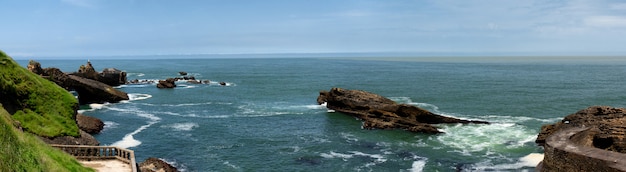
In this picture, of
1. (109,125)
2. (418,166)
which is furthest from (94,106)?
(418,166)

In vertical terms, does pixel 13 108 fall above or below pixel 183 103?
above

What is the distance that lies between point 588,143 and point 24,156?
129ft

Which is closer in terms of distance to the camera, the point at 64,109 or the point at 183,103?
the point at 64,109

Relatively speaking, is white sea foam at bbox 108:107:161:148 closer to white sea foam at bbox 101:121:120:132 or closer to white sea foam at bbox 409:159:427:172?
white sea foam at bbox 101:121:120:132

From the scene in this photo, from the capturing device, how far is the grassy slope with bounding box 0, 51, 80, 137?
4144 centimetres

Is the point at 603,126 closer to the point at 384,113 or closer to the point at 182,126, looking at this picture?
the point at 384,113

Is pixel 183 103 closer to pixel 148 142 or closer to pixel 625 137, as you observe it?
pixel 148 142

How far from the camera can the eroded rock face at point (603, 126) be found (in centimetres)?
3744

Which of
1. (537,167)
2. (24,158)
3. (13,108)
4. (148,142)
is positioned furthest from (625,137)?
(13,108)

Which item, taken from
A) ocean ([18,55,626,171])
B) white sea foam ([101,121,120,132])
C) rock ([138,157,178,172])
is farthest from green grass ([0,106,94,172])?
white sea foam ([101,121,120,132])

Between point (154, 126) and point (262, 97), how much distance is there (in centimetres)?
3503

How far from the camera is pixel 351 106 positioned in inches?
2596

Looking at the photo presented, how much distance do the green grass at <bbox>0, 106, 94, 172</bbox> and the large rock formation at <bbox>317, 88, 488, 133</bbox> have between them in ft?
124

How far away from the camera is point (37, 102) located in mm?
44594
